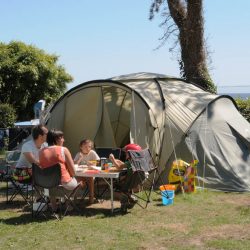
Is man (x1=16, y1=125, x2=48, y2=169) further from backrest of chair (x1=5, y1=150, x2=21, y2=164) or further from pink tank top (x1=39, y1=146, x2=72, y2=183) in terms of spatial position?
backrest of chair (x1=5, y1=150, x2=21, y2=164)

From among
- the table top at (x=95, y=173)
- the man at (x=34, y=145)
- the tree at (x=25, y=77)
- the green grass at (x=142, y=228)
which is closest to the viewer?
the green grass at (x=142, y=228)

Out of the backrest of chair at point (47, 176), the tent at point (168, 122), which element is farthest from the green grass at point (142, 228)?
the tent at point (168, 122)

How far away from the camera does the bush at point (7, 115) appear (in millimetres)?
16516

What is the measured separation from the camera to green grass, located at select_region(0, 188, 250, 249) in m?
5.34

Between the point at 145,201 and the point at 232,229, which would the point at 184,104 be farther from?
the point at 232,229

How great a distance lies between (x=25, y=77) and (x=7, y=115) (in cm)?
188

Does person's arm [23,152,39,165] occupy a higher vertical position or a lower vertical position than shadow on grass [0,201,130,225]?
higher

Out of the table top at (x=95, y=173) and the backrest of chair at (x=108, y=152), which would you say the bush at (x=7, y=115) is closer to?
the backrest of chair at (x=108, y=152)

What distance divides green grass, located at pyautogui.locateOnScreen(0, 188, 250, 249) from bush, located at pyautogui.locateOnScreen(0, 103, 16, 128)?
939 cm

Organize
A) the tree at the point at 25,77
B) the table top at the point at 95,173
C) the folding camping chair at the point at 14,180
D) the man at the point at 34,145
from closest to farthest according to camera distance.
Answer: the table top at the point at 95,173 → the man at the point at 34,145 → the folding camping chair at the point at 14,180 → the tree at the point at 25,77

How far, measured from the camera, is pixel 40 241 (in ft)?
17.9

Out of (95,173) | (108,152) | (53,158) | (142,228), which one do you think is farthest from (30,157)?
(108,152)

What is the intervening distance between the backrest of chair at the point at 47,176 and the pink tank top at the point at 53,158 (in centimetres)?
11

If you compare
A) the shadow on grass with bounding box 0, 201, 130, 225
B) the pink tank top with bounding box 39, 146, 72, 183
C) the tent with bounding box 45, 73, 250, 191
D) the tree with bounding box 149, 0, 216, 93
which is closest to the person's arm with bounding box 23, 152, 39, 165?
the pink tank top with bounding box 39, 146, 72, 183
